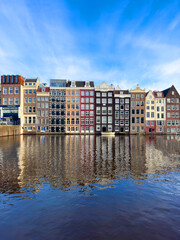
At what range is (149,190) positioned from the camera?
12.1 meters

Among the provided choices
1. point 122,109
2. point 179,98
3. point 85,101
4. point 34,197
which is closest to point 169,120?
point 179,98

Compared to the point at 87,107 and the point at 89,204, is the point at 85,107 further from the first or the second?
the point at 89,204

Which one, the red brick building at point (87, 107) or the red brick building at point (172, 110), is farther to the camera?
the red brick building at point (172, 110)

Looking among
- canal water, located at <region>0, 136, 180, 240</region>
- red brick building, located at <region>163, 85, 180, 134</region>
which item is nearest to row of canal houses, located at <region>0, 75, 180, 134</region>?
red brick building, located at <region>163, 85, 180, 134</region>

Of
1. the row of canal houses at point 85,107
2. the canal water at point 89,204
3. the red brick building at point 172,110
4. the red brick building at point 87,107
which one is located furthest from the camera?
the red brick building at point 172,110

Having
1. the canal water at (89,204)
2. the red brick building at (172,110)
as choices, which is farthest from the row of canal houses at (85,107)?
the canal water at (89,204)

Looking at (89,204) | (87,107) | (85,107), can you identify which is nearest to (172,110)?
(87,107)

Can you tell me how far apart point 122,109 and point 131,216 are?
90123 millimetres

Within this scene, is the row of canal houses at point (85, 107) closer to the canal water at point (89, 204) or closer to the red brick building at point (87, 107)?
the red brick building at point (87, 107)

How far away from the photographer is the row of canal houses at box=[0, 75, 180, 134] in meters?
90.9

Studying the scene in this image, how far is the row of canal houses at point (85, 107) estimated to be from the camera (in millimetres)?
90875

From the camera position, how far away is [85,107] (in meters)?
95.8

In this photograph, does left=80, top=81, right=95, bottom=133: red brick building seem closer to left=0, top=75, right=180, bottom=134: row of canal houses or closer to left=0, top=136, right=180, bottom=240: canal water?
left=0, top=75, right=180, bottom=134: row of canal houses

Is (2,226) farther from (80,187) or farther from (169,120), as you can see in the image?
(169,120)
